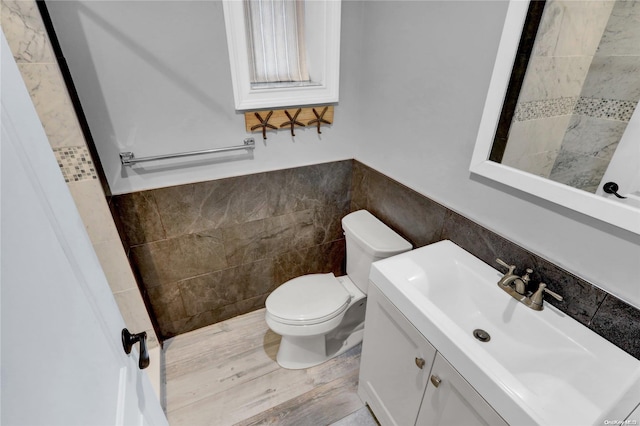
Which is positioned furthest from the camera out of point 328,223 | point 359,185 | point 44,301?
point 328,223

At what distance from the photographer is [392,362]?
1231mm

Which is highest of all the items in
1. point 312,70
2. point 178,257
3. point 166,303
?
point 312,70

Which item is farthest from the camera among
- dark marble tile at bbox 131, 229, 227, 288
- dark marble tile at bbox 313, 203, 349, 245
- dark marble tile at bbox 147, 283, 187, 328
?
dark marble tile at bbox 313, 203, 349, 245

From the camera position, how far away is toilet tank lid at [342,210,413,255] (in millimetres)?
1554

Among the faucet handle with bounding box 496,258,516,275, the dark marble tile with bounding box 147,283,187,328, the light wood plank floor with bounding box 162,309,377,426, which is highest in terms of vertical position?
the faucet handle with bounding box 496,258,516,275

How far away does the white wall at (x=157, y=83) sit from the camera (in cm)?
123

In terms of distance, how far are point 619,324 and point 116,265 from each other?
1.93m

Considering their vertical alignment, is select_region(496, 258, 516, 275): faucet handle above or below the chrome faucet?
above

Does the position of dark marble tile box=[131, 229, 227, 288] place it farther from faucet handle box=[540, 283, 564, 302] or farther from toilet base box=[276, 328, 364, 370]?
faucet handle box=[540, 283, 564, 302]

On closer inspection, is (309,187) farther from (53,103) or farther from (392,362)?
(53,103)

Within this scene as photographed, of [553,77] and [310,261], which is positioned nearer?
[553,77]

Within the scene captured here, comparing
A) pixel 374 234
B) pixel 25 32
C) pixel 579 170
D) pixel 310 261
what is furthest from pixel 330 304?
pixel 25 32

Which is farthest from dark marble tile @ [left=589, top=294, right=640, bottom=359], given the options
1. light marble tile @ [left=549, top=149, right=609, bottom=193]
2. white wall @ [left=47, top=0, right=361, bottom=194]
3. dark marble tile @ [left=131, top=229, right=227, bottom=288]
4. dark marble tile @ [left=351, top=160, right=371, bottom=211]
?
dark marble tile @ [left=131, top=229, right=227, bottom=288]

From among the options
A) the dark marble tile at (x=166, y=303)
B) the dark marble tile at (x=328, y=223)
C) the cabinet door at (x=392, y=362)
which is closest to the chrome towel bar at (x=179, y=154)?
the dark marble tile at (x=328, y=223)
